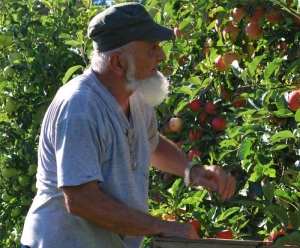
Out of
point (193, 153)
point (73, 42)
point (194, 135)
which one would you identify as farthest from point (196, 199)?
point (73, 42)

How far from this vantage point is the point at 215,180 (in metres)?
2.62

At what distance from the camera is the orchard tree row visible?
2.85 meters

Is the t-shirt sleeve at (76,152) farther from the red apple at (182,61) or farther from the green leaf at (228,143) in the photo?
the red apple at (182,61)

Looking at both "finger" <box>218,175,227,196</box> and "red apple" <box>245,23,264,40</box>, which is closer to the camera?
"finger" <box>218,175,227,196</box>

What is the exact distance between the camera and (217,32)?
11.3 ft

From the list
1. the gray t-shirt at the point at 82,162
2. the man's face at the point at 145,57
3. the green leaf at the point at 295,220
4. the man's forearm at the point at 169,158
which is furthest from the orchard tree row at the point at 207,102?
the man's face at the point at 145,57

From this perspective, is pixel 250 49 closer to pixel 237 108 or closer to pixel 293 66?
pixel 237 108

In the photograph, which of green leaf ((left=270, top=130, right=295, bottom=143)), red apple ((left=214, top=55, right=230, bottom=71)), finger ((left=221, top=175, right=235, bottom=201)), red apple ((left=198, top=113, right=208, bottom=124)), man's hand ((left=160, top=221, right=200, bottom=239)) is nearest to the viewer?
man's hand ((left=160, top=221, right=200, bottom=239))

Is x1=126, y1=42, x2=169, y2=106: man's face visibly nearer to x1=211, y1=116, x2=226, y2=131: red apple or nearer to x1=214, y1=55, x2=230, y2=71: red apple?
x1=214, y1=55, x2=230, y2=71: red apple

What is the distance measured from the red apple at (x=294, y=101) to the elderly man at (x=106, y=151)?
13.9 inches

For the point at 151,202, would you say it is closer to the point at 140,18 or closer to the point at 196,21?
the point at 196,21

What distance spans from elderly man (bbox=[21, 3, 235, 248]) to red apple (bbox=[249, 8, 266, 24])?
26.9 inches

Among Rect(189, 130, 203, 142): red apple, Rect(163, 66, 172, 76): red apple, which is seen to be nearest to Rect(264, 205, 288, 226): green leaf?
Rect(189, 130, 203, 142): red apple

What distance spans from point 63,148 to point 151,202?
118 cm
